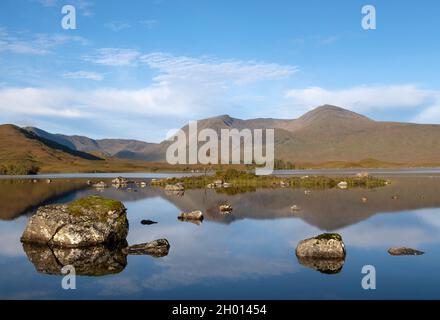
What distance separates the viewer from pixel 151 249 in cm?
2916

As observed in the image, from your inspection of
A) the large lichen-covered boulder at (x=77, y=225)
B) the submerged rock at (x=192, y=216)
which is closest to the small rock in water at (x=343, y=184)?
the submerged rock at (x=192, y=216)

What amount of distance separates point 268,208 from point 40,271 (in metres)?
33.2

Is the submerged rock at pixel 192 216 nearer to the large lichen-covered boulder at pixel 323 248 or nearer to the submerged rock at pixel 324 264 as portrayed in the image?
the large lichen-covered boulder at pixel 323 248

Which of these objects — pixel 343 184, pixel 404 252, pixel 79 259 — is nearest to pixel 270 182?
pixel 343 184

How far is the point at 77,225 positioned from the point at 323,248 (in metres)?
17.2

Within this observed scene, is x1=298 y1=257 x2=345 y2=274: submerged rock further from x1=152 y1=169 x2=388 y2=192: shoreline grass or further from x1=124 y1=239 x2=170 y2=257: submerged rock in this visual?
x1=152 y1=169 x2=388 y2=192: shoreline grass

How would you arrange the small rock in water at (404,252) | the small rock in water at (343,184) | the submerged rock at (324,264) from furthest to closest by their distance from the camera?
1. the small rock in water at (343,184)
2. the small rock in water at (404,252)
3. the submerged rock at (324,264)

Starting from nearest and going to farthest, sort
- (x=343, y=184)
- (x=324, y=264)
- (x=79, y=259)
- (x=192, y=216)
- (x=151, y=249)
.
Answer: (x=324, y=264), (x=79, y=259), (x=151, y=249), (x=192, y=216), (x=343, y=184)

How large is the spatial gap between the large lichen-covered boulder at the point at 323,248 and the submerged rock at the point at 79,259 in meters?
11.1

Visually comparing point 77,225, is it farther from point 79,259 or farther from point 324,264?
point 324,264

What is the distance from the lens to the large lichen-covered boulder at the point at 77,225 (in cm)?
3075

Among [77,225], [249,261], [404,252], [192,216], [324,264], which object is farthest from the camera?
[192,216]
